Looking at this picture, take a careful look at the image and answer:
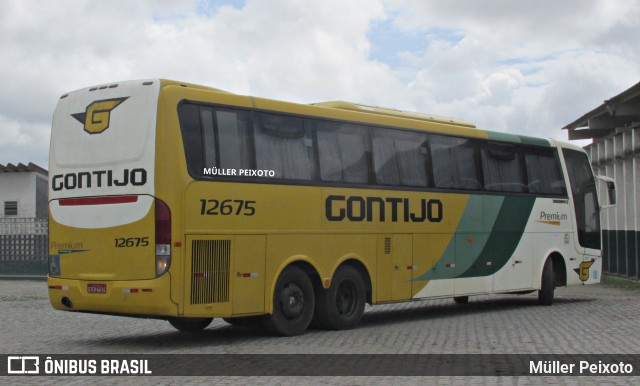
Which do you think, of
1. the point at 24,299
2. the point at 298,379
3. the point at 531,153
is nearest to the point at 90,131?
the point at 298,379

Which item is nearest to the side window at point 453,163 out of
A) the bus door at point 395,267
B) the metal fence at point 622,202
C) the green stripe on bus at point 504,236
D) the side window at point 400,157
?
the side window at point 400,157

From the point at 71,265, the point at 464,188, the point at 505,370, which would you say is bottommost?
the point at 505,370

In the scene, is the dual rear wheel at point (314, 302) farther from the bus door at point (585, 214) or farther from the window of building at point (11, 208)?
the window of building at point (11, 208)

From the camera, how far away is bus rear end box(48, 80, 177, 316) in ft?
42.6

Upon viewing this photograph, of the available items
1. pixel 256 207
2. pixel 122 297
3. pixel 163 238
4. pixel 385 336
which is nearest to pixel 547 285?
pixel 385 336

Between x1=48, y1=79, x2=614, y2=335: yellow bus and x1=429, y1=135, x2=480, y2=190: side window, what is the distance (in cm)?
3

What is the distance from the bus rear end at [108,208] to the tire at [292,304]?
196 centimetres

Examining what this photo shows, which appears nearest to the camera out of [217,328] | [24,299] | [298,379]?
[298,379]

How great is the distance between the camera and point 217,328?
54.0 ft

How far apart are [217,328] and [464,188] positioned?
5.26 metres

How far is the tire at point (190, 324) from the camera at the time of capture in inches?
599

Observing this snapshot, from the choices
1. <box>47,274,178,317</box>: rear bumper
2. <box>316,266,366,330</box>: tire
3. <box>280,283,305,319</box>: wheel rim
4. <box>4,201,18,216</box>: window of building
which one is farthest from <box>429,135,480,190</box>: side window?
<box>4,201,18,216</box>: window of building

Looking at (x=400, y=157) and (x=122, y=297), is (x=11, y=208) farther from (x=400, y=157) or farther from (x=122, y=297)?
(x=122, y=297)

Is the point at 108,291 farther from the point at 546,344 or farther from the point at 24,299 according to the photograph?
the point at 24,299
